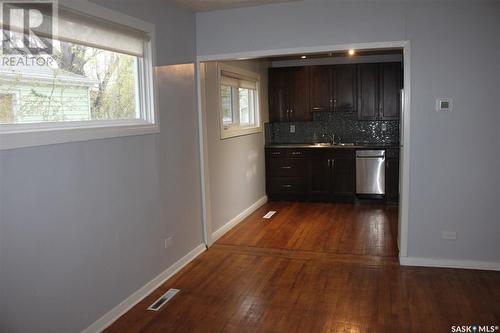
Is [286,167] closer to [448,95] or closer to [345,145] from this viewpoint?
[345,145]

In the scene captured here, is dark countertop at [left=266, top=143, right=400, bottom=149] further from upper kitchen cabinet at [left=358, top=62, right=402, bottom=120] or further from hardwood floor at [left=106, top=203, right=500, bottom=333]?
hardwood floor at [left=106, top=203, right=500, bottom=333]

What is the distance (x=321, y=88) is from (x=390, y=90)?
108 cm

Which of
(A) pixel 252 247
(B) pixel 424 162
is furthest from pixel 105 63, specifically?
(B) pixel 424 162

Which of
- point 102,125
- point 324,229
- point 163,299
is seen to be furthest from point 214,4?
point 324,229

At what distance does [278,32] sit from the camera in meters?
4.41

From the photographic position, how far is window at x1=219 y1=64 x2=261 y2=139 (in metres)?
5.74

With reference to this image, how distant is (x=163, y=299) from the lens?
3627 millimetres

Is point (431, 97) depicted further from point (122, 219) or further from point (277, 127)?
point (277, 127)

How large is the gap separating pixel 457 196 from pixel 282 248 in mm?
1849

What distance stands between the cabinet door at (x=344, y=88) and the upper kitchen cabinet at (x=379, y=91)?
95mm

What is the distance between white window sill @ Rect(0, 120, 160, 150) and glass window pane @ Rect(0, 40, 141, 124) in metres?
0.06

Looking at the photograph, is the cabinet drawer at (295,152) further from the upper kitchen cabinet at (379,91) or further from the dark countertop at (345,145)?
the upper kitchen cabinet at (379,91)

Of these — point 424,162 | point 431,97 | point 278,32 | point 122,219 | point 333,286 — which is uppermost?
point 278,32

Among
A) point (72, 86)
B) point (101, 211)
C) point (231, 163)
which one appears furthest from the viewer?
point (231, 163)
